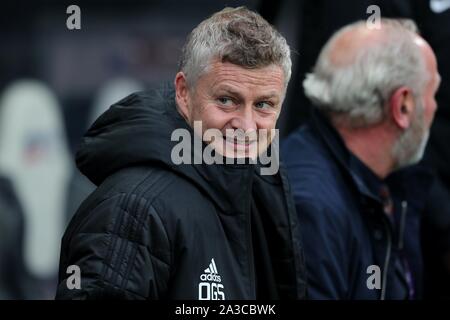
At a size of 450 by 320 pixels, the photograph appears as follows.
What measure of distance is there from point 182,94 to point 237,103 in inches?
6.4

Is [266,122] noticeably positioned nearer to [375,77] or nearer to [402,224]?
[375,77]

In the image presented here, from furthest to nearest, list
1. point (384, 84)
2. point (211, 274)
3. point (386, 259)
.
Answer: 1. point (384, 84)
2. point (386, 259)
3. point (211, 274)

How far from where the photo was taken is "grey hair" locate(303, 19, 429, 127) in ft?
13.4

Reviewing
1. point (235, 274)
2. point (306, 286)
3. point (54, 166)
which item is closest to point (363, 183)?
point (306, 286)

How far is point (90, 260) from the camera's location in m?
2.83

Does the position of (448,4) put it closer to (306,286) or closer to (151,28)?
(306,286)

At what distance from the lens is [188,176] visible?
9.89 feet

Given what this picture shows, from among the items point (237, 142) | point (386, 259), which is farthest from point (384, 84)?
point (237, 142)

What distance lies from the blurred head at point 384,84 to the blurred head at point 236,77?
1016mm

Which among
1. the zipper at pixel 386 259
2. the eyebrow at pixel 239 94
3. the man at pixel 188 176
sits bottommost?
the zipper at pixel 386 259

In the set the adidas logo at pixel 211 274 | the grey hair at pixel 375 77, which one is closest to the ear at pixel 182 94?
the adidas logo at pixel 211 274

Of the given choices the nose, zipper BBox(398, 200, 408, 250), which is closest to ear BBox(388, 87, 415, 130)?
zipper BBox(398, 200, 408, 250)

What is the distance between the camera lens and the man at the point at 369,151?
12.8ft

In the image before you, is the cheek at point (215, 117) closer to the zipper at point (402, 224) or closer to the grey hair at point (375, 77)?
the grey hair at point (375, 77)
